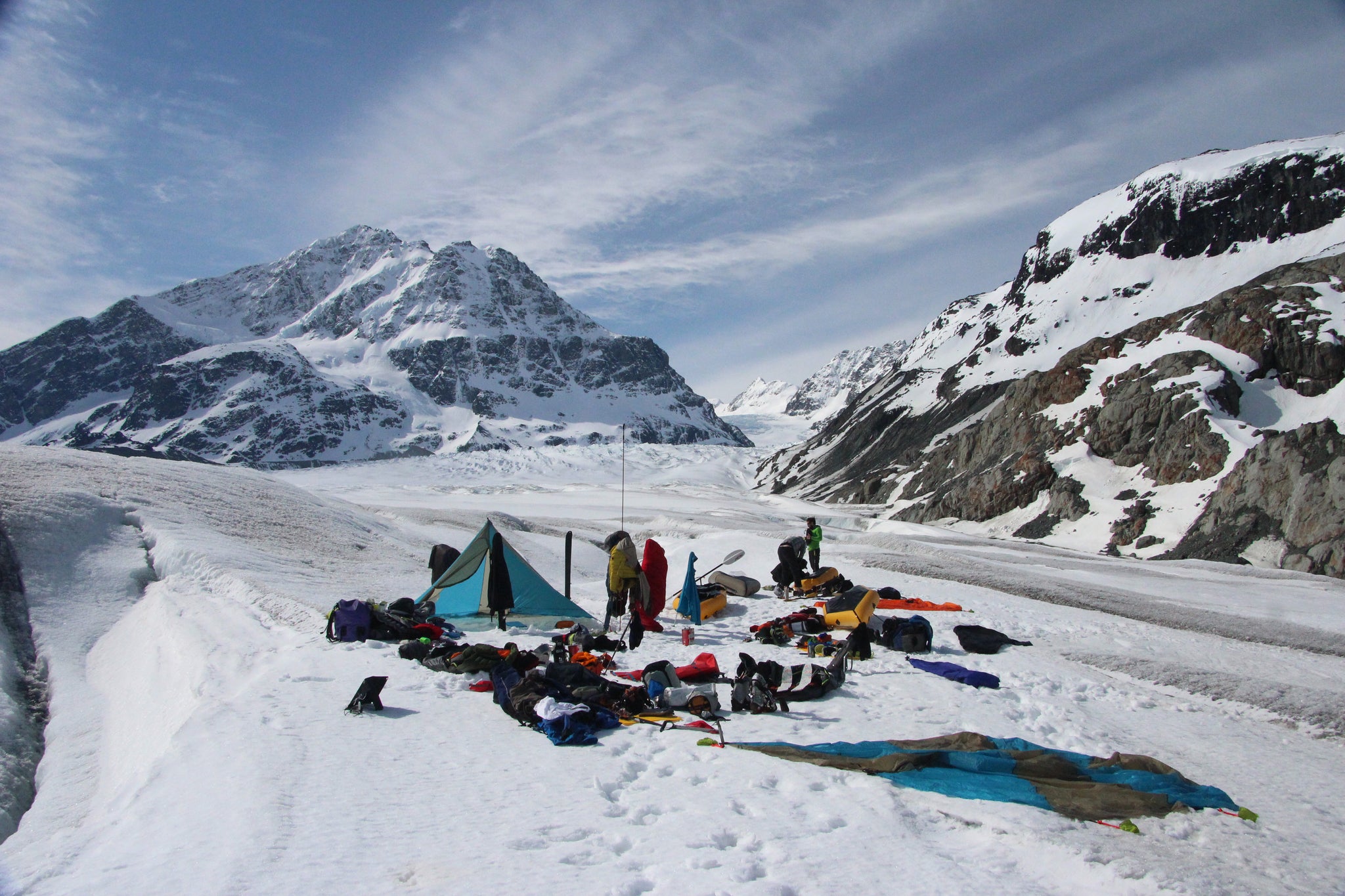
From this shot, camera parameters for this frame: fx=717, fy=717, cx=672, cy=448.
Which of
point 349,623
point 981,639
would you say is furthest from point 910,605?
point 349,623

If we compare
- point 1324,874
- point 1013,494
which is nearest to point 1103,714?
point 1324,874

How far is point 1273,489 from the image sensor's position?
4112cm

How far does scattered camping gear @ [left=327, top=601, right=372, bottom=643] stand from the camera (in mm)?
11344

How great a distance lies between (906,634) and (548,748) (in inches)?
296

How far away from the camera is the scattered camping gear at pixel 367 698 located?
26.1ft

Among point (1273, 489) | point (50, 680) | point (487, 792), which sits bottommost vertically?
point (50, 680)

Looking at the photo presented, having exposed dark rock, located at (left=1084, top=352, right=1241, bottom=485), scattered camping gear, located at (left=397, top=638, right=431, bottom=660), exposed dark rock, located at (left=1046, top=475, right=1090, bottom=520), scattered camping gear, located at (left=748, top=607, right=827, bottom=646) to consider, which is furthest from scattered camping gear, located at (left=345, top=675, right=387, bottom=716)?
exposed dark rock, located at (left=1084, top=352, right=1241, bottom=485)

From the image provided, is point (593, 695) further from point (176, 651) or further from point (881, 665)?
point (176, 651)

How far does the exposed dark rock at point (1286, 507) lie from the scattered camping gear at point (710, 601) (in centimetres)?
3621

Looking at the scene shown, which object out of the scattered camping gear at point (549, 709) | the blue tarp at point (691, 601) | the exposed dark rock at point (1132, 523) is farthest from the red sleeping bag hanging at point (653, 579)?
the exposed dark rock at point (1132, 523)

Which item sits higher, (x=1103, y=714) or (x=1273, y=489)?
(x=1273, y=489)

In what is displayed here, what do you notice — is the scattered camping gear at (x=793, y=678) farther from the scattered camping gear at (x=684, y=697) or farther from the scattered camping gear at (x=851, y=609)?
the scattered camping gear at (x=851, y=609)

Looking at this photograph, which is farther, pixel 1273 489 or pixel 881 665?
pixel 1273 489

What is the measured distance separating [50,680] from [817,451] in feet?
368
